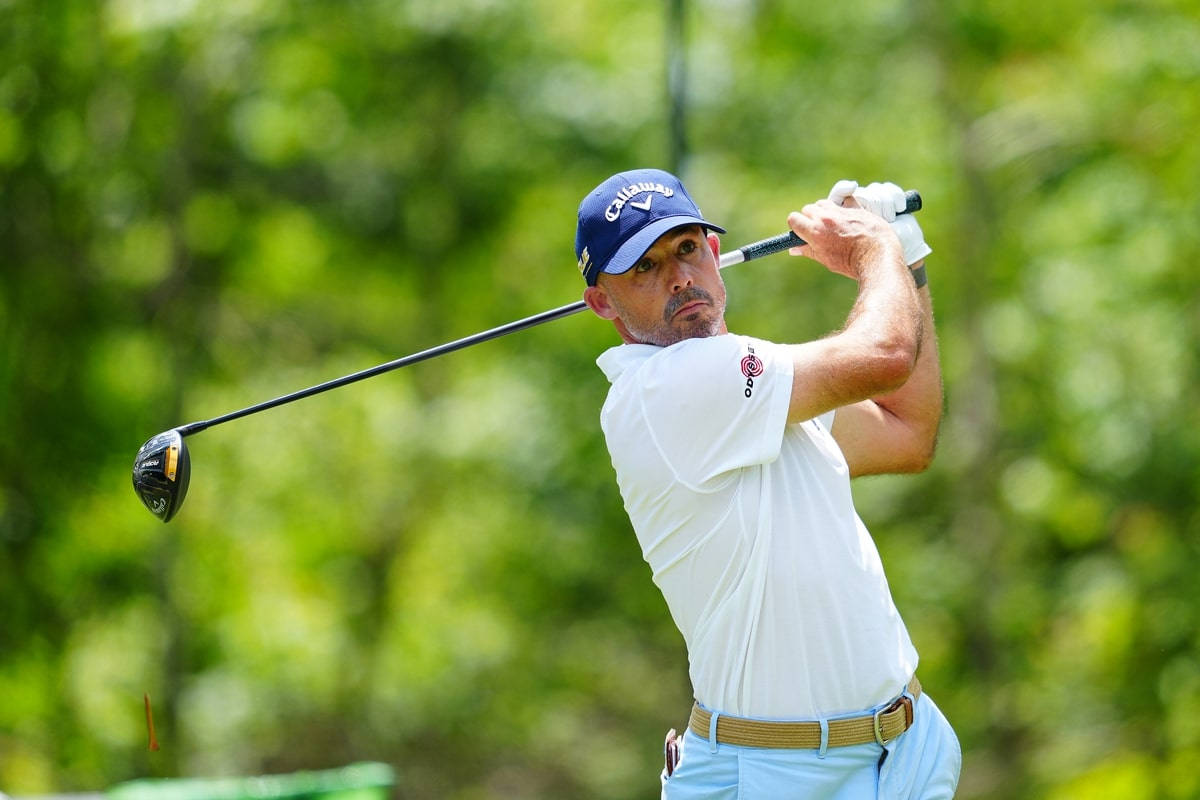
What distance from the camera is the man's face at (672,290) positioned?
3.28 m

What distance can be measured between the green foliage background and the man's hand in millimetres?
10175

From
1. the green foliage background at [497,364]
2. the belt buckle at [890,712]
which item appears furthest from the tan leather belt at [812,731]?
the green foliage background at [497,364]

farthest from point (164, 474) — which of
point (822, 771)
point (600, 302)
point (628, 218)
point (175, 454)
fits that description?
point (822, 771)

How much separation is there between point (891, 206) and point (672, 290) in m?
0.64

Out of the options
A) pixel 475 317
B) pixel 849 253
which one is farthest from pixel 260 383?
pixel 849 253

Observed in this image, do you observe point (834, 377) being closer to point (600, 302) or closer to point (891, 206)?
point (600, 302)

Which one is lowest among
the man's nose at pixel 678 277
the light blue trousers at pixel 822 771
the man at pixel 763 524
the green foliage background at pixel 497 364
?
the light blue trousers at pixel 822 771

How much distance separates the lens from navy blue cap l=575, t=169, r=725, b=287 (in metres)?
3.23

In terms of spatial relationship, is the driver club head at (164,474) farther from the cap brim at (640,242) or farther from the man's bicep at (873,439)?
the man's bicep at (873,439)

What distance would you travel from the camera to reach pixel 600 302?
344cm

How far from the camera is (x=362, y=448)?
16656 millimetres

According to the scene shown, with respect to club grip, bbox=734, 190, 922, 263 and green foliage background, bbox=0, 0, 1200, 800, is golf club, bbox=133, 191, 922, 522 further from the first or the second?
green foliage background, bbox=0, 0, 1200, 800

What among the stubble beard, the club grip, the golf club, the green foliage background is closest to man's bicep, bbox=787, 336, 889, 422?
the stubble beard

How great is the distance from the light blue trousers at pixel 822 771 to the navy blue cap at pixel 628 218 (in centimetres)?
95
